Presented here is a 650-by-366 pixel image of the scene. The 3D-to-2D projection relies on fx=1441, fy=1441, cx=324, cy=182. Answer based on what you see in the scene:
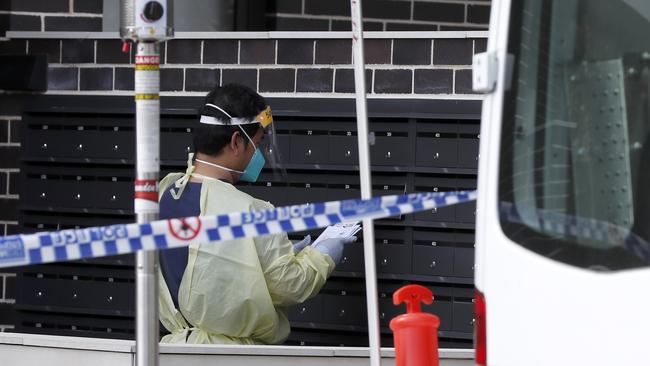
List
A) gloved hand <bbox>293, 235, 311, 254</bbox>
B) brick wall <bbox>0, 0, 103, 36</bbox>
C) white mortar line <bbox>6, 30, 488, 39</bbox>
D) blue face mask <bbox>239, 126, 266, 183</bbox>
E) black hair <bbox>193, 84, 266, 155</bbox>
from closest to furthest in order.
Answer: black hair <bbox>193, 84, 266, 155</bbox> → blue face mask <bbox>239, 126, 266, 183</bbox> → gloved hand <bbox>293, 235, 311, 254</bbox> → white mortar line <bbox>6, 30, 488, 39</bbox> → brick wall <bbox>0, 0, 103, 36</bbox>

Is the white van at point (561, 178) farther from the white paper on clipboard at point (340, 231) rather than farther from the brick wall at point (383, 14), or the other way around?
the brick wall at point (383, 14)

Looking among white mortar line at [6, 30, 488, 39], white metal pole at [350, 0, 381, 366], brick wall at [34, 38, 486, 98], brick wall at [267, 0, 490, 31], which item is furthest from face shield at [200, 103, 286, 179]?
brick wall at [267, 0, 490, 31]

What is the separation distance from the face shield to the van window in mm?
1953

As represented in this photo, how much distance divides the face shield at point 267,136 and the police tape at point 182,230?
Answer: 5.14ft

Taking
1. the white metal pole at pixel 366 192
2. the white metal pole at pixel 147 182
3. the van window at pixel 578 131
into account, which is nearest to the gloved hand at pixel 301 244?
the white metal pole at pixel 366 192

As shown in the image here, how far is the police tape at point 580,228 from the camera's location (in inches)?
140

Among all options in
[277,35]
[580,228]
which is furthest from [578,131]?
[277,35]

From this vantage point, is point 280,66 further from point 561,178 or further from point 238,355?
point 561,178

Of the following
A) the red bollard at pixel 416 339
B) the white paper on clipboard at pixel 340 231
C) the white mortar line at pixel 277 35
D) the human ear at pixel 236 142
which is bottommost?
the red bollard at pixel 416 339

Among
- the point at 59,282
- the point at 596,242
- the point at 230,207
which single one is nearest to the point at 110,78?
the point at 59,282

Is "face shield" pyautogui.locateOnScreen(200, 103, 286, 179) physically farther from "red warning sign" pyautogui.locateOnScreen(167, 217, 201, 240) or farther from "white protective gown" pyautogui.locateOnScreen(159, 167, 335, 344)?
"red warning sign" pyautogui.locateOnScreen(167, 217, 201, 240)

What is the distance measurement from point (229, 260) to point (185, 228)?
4.27ft

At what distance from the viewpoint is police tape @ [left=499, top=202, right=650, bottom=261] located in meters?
3.55

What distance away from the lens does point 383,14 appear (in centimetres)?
759
